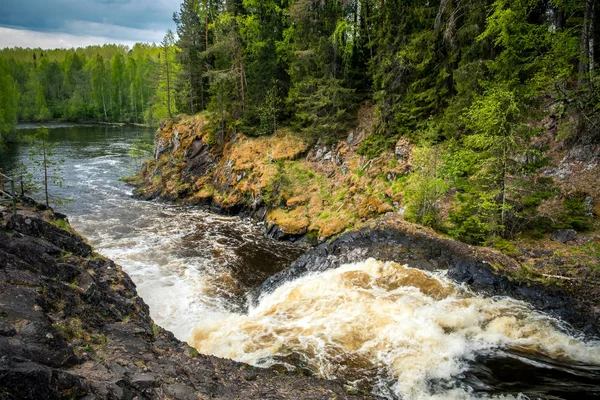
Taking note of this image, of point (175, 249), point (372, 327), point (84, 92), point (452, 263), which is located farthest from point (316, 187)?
point (84, 92)

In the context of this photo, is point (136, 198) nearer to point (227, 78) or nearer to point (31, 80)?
point (227, 78)

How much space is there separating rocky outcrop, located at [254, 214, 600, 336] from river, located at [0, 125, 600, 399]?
448mm

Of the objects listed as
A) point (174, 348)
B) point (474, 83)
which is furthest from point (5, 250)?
point (474, 83)

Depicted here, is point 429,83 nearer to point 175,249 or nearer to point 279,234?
point 279,234

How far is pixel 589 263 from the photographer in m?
10.2

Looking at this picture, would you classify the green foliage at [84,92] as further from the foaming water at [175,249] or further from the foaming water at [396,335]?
the foaming water at [396,335]

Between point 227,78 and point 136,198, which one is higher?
point 227,78

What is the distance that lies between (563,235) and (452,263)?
368 cm

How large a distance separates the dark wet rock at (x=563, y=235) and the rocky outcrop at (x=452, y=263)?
1.76 m

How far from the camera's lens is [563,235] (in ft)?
38.4

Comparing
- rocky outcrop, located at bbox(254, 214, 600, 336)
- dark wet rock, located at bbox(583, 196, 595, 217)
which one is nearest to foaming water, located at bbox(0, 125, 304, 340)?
rocky outcrop, located at bbox(254, 214, 600, 336)

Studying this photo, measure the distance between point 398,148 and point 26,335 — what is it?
18.4 m

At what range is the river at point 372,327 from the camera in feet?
26.6

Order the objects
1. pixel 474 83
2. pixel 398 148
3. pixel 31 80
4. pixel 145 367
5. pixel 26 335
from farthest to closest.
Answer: pixel 31 80 < pixel 398 148 < pixel 474 83 < pixel 145 367 < pixel 26 335
